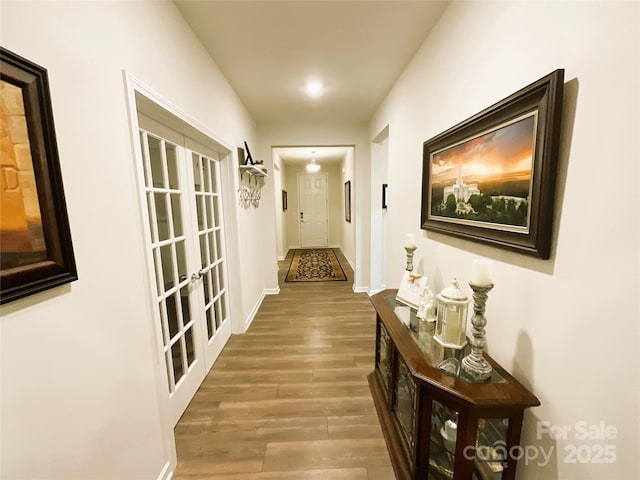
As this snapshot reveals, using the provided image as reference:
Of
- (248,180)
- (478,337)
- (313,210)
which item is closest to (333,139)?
(248,180)

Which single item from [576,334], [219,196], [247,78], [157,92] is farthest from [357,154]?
[576,334]

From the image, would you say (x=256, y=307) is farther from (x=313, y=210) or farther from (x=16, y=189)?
(x=313, y=210)

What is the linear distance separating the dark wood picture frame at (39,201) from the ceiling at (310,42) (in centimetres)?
121

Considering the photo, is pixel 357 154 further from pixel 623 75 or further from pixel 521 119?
pixel 623 75

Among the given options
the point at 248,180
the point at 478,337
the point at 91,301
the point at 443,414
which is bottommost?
the point at 443,414

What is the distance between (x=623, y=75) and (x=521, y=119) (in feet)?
0.99

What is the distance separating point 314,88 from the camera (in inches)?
102

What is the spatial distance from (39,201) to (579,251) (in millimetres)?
1612

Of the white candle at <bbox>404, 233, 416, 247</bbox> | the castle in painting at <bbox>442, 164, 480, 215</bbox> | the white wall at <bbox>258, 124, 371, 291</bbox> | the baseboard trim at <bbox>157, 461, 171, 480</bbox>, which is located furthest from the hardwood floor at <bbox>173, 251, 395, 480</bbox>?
the white wall at <bbox>258, 124, 371, 291</bbox>

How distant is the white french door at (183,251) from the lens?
1.50 m

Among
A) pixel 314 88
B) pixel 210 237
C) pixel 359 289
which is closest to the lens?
pixel 210 237

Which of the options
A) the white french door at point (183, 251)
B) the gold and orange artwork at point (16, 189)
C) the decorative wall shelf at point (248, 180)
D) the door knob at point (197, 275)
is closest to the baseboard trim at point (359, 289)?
the decorative wall shelf at point (248, 180)

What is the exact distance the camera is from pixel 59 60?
2.64ft

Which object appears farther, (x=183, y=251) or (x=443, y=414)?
(x=183, y=251)
